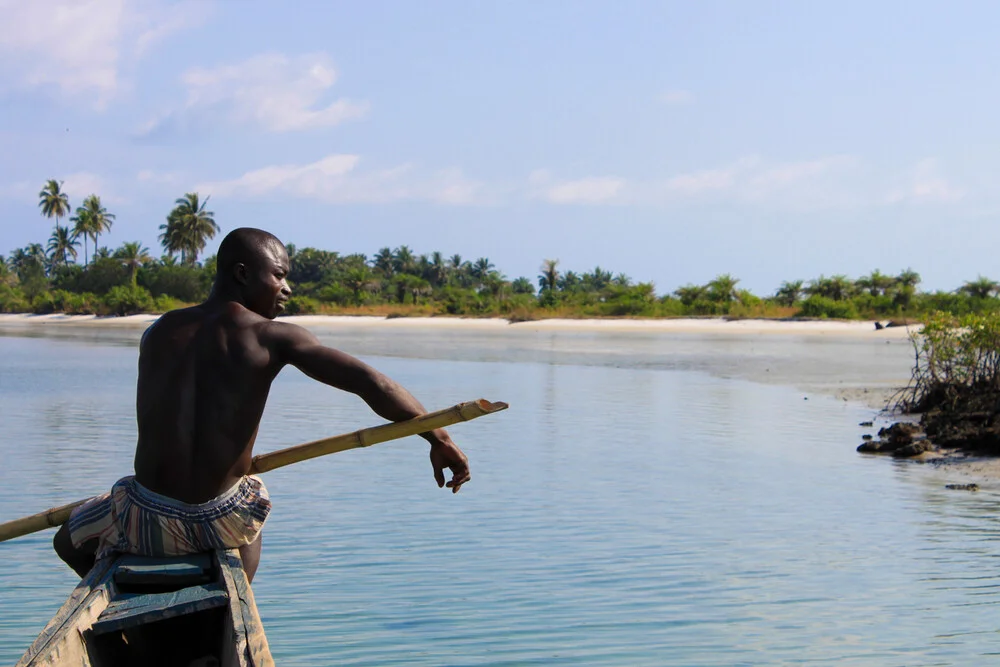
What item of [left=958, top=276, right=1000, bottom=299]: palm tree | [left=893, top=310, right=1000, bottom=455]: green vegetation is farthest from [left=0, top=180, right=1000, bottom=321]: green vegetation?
[left=893, top=310, right=1000, bottom=455]: green vegetation

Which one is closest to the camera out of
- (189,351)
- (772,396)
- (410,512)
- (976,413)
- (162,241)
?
(189,351)

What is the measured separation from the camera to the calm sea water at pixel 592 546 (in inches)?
248

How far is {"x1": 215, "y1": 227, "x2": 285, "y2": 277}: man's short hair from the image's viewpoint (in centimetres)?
384

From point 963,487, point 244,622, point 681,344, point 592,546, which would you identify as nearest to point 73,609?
point 244,622

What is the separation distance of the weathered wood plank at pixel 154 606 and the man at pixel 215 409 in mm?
277

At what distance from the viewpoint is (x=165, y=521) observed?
12.3ft

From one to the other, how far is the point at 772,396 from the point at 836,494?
11.8 metres

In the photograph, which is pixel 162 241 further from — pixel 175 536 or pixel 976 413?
pixel 175 536

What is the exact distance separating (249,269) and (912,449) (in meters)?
11.3

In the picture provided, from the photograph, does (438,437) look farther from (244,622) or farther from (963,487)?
(963,487)

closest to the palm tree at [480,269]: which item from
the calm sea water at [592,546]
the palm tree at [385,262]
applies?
the palm tree at [385,262]

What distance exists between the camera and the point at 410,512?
9.82 m

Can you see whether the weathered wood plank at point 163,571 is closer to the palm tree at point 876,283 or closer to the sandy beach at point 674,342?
the sandy beach at point 674,342

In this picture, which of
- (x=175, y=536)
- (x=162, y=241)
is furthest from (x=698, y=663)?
(x=162, y=241)
